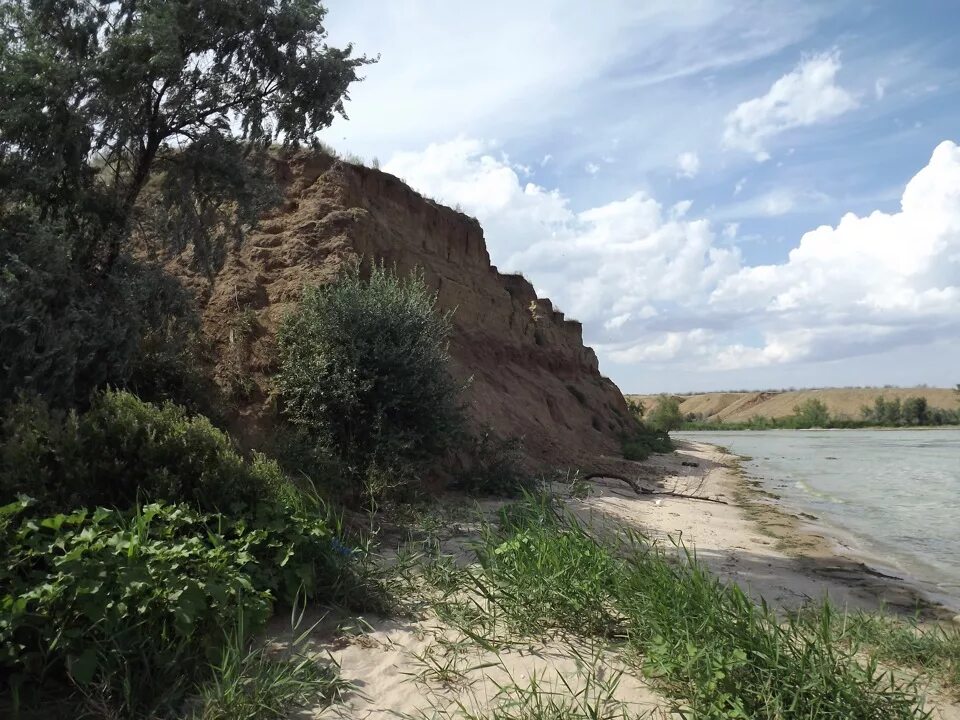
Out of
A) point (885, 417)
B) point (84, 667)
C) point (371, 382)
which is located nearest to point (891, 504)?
point (371, 382)

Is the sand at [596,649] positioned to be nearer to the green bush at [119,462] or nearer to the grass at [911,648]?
the grass at [911,648]

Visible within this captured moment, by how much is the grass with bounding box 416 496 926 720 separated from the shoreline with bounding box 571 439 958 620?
96 cm

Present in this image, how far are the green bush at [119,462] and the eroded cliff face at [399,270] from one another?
406 centimetres

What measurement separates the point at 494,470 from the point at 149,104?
275 inches

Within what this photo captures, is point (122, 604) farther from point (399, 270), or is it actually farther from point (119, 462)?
point (399, 270)

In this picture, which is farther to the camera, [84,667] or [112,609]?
[112,609]

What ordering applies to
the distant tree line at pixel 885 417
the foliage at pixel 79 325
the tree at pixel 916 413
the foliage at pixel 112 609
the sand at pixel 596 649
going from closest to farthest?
the foliage at pixel 112 609
the sand at pixel 596 649
the foliage at pixel 79 325
the tree at pixel 916 413
the distant tree line at pixel 885 417

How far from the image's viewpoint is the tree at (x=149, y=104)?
7902mm

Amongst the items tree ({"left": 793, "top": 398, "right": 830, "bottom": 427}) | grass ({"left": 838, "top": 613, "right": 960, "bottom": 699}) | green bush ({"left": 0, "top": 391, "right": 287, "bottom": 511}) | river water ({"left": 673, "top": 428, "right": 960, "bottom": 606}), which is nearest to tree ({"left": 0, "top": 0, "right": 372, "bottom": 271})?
green bush ({"left": 0, "top": 391, "right": 287, "bottom": 511})

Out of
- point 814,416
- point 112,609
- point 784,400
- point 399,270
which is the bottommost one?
point 112,609

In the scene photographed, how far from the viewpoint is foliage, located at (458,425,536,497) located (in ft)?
35.1

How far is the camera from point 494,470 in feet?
36.1

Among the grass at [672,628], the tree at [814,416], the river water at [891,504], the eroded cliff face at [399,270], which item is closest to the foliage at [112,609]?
the grass at [672,628]

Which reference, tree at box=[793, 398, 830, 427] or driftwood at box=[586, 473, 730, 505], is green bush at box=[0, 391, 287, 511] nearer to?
driftwood at box=[586, 473, 730, 505]
